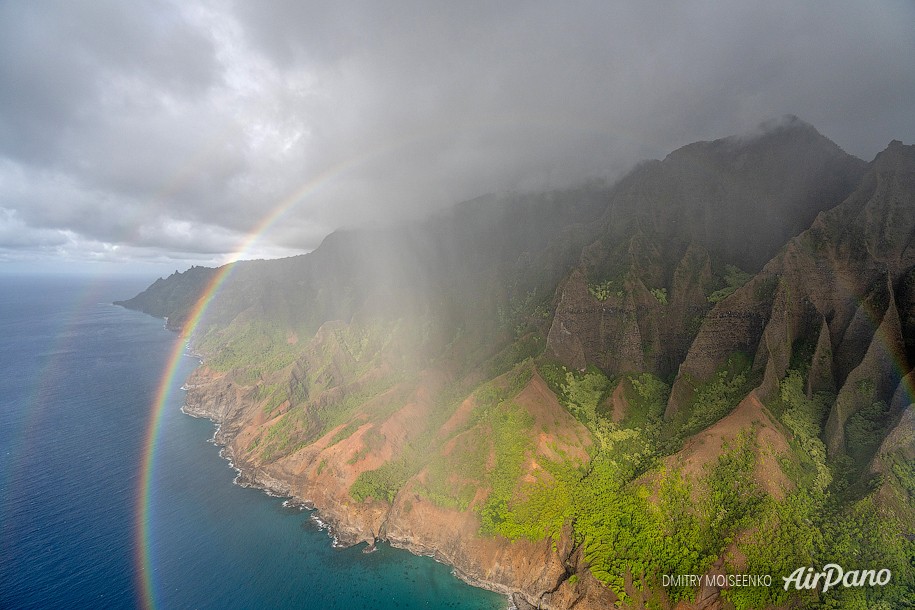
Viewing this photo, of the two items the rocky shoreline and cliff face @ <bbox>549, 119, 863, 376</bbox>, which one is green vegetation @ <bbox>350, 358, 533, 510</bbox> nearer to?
the rocky shoreline

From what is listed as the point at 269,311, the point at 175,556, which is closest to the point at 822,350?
the point at 175,556

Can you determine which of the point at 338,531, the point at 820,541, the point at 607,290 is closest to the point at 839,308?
the point at 607,290

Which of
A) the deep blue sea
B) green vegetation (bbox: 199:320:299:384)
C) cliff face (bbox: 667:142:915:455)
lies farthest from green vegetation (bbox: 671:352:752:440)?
green vegetation (bbox: 199:320:299:384)

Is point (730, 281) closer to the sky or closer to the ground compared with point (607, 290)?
closer to the sky

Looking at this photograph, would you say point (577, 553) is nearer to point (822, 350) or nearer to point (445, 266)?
point (822, 350)

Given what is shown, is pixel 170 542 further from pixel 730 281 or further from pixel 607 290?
pixel 730 281

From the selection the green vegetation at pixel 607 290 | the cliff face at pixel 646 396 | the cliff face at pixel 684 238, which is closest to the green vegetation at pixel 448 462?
the cliff face at pixel 646 396
